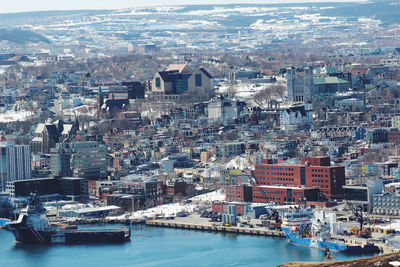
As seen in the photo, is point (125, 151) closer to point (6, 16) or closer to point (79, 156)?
point (79, 156)

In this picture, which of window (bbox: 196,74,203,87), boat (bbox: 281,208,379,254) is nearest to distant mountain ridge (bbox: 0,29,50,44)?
window (bbox: 196,74,203,87)

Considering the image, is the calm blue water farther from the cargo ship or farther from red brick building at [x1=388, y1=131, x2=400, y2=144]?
red brick building at [x1=388, y1=131, x2=400, y2=144]

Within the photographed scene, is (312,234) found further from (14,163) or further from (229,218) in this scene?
(14,163)

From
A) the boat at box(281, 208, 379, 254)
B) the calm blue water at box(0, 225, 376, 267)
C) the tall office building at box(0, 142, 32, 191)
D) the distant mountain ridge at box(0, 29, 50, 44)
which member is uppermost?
the distant mountain ridge at box(0, 29, 50, 44)

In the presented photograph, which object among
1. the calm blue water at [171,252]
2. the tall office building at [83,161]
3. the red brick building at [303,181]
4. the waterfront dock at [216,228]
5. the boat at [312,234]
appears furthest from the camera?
the tall office building at [83,161]

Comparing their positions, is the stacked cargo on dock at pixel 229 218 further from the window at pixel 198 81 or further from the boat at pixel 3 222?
the window at pixel 198 81

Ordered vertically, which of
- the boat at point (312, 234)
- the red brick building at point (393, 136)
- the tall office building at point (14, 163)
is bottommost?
the boat at point (312, 234)

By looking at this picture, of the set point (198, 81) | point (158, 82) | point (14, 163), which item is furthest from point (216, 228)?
point (198, 81)

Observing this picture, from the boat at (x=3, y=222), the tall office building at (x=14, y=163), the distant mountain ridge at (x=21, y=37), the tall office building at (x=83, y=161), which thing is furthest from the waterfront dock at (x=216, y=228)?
the distant mountain ridge at (x=21, y=37)
